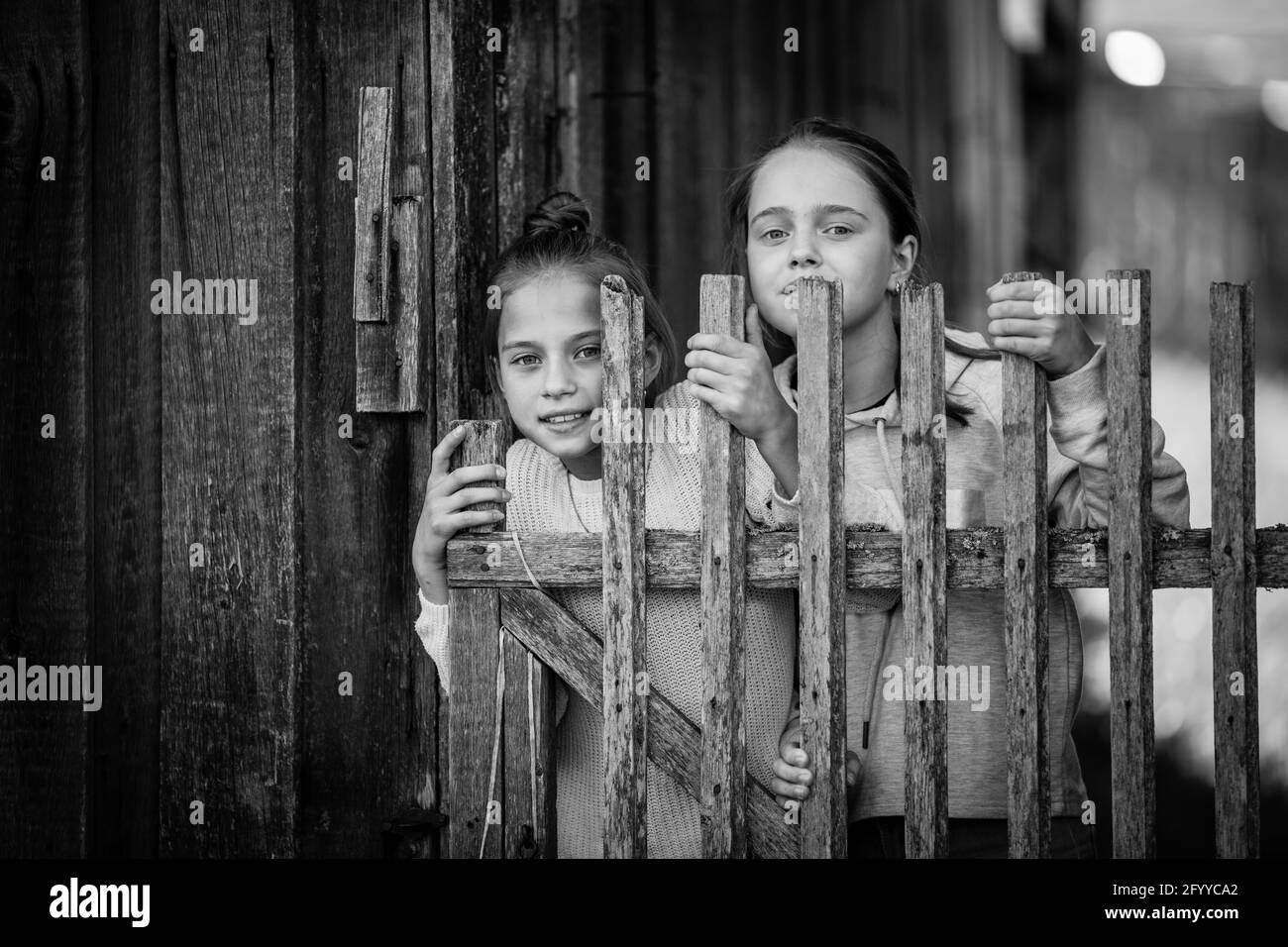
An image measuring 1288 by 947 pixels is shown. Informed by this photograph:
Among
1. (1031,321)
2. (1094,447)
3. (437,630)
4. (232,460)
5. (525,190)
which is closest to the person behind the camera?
(1031,321)

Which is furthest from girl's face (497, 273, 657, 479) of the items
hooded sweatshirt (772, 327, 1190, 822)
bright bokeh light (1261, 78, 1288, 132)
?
bright bokeh light (1261, 78, 1288, 132)

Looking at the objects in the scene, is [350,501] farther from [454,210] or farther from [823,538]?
[823,538]

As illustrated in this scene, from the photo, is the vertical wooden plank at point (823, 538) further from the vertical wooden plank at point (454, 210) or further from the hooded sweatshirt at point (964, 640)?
the vertical wooden plank at point (454, 210)

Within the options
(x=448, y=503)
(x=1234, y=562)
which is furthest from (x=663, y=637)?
(x=1234, y=562)

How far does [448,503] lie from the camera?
2451 mm

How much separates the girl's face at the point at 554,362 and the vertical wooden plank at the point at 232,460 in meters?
0.66

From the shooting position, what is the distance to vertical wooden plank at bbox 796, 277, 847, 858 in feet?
7.72

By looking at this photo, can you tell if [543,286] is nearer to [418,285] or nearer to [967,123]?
[418,285]

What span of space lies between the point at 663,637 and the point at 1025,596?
Result: 0.73m

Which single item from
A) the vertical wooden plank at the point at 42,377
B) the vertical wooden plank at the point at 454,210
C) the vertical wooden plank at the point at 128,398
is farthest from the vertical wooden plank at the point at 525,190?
the vertical wooden plank at the point at 42,377

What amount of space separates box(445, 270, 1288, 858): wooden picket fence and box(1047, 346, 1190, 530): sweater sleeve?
49mm

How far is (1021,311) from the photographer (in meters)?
2.32
